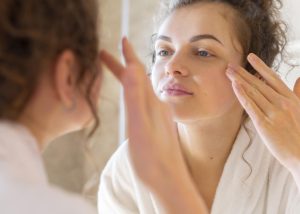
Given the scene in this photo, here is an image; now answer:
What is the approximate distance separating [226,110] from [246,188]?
0.56 feet

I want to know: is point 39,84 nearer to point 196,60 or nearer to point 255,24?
point 196,60

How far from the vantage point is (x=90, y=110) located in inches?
20.9

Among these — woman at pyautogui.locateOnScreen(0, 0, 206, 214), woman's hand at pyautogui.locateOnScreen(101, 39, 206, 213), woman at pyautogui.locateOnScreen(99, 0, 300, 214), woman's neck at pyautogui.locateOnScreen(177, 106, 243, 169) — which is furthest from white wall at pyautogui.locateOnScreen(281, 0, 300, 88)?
woman at pyautogui.locateOnScreen(0, 0, 206, 214)

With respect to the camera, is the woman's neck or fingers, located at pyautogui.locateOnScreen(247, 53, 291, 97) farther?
the woman's neck

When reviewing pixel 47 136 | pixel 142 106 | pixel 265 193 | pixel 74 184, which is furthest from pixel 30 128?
pixel 74 184

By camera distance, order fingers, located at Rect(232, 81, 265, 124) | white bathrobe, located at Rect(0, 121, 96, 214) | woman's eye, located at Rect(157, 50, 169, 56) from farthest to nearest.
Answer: woman's eye, located at Rect(157, 50, 169, 56), fingers, located at Rect(232, 81, 265, 124), white bathrobe, located at Rect(0, 121, 96, 214)

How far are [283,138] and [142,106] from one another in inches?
16.2

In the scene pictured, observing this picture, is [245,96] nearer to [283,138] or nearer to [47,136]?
[283,138]

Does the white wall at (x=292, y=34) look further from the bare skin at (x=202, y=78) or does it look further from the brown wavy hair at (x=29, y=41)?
the brown wavy hair at (x=29, y=41)

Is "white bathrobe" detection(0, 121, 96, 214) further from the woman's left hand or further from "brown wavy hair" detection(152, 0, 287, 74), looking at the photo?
"brown wavy hair" detection(152, 0, 287, 74)

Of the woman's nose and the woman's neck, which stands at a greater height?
the woman's nose

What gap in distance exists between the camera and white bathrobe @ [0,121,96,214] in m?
0.43

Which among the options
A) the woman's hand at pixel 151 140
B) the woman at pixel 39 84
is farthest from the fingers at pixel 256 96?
the woman at pixel 39 84

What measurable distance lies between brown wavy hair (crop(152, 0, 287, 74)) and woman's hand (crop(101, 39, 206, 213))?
1.43 feet
